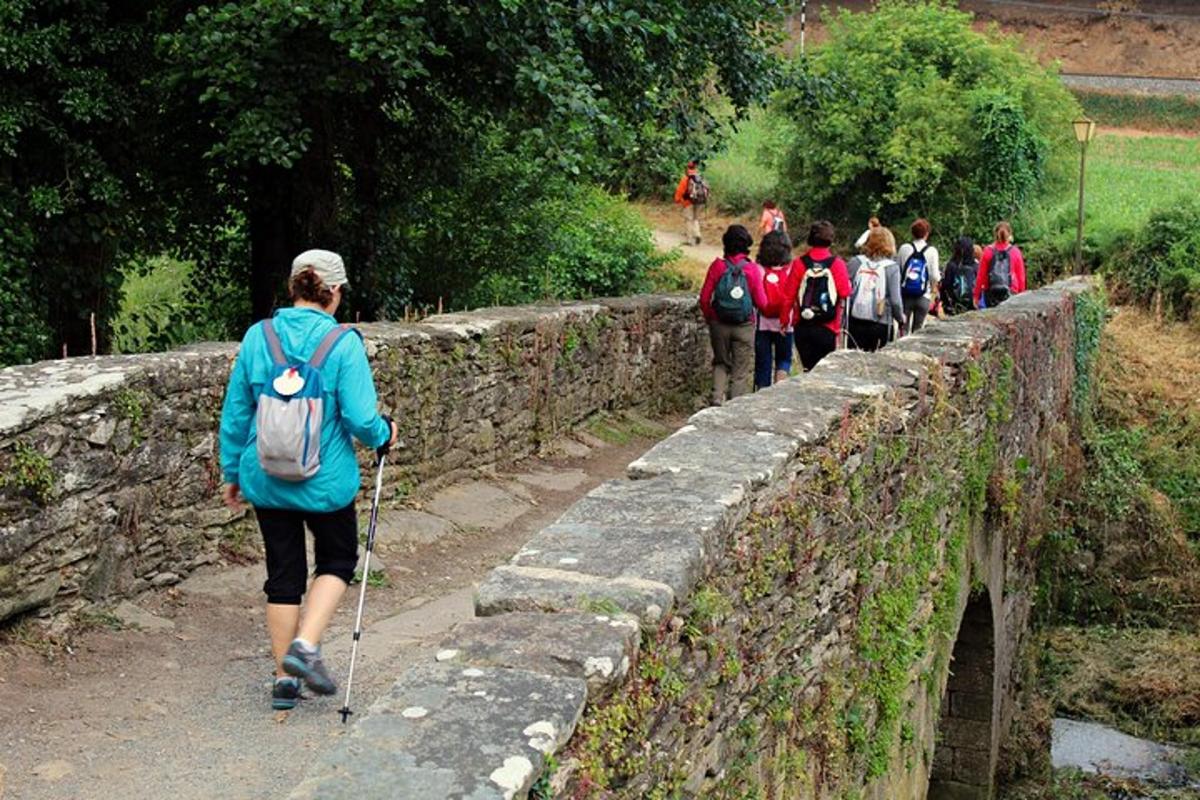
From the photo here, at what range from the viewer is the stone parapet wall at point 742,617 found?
9.89ft

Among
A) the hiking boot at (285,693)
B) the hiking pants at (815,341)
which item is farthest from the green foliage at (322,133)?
the hiking boot at (285,693)

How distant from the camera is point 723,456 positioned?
199 inches

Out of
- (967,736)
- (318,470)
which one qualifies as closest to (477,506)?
(318,470)

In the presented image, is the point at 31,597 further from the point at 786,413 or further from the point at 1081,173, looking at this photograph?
the point at 1081,173

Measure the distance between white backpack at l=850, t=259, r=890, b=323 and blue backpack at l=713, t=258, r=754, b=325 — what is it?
843 mm

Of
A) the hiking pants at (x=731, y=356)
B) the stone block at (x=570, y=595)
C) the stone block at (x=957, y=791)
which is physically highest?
the stone block at (x=570, y=595)

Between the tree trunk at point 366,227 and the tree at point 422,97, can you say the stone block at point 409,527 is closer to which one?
the tree at point 422,97

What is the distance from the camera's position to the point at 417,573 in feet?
25.0

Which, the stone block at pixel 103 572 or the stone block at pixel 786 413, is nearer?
the stone block at pixel 786 413

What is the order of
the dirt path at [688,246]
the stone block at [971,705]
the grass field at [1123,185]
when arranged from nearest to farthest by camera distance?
the stone block at [971,705]
the grass field at [1123,185]
the dirt path at [688,246]

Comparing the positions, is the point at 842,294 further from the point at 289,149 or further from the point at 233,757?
the point at 233,757

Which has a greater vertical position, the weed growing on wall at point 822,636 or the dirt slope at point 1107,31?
the dirt slope at point 1107,31

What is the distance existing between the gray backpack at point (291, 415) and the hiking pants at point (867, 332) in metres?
7.04

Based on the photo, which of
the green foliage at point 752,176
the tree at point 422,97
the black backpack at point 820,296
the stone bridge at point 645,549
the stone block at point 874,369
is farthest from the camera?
the green foliage at point 752,176
